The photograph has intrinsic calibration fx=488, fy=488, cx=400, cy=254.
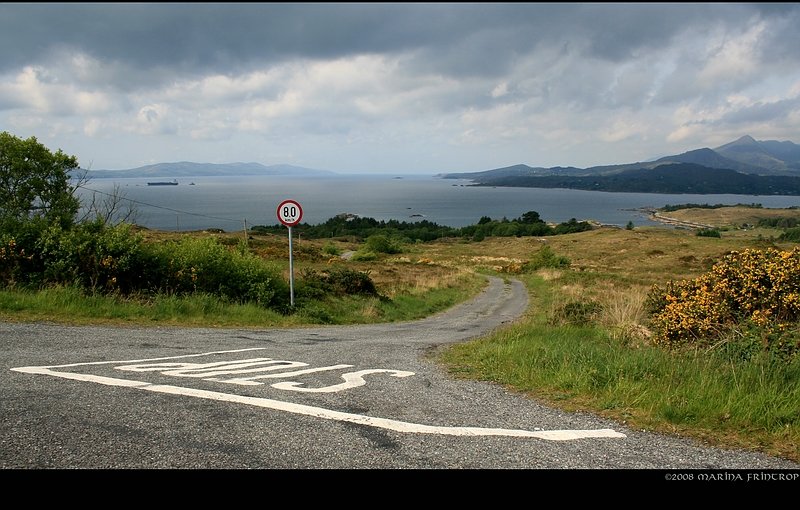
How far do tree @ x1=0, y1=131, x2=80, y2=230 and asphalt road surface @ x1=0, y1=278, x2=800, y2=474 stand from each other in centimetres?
2343

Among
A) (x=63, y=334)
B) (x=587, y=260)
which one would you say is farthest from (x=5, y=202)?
(x=587, y=260)

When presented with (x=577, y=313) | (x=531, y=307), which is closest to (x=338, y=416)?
(x=577, y=313)

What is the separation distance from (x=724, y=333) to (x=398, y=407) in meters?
5.56

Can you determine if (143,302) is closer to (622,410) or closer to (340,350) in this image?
(340,350)

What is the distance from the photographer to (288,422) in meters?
4.30

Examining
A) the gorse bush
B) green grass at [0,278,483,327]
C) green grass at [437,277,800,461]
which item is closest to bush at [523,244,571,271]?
green grass at [0,278,483,327]

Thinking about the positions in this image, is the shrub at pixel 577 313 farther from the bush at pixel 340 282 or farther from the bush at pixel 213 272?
the bush at pixel 340 282

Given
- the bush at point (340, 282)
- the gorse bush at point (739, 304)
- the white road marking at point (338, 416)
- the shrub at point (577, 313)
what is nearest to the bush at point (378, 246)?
the bush at point (340, 282)

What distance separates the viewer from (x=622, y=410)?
4.70 m

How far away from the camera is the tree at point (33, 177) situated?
85.8 feet

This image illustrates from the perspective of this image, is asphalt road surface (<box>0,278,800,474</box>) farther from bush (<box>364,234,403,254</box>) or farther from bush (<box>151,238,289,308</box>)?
bush (<box>364,234,403,254</box>)

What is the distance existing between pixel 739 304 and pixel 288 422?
7.40m

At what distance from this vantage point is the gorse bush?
23.3ft
